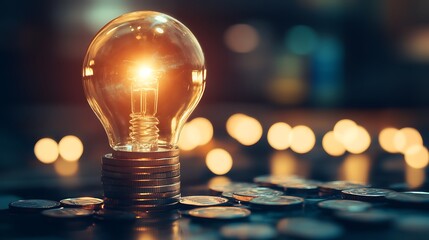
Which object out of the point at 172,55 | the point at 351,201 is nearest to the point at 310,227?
the point at 351,201

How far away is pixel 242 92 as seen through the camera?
16.7 ft

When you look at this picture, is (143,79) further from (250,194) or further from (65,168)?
(65,168)

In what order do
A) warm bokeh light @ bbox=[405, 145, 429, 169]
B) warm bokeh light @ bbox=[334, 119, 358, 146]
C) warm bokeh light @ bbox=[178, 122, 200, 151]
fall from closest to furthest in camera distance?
warm bokeh light @ bbox=[405, 145, 429, 169], warm bokeh light @ bbox=[178, 122, 200, 151], warm bokeh light @ bbox=[334, 119, 358, 146]

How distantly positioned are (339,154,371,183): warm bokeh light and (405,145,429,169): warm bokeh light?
120mm

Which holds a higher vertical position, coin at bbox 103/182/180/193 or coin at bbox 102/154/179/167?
coin at bbox 102/154/179/167

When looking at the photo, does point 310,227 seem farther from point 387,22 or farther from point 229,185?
point 387,22

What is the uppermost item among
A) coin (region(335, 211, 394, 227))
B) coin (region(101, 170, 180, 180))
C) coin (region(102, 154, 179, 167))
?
coin (region(102, 154, 179, 167))

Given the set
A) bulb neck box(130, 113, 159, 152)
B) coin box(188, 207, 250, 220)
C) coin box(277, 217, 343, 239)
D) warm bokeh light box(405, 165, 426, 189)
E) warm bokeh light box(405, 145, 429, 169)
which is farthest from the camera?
warm bokeh light box(405, 145, 429, 169)

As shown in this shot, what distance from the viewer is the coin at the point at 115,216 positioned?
89 cm

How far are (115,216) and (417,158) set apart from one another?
1.28m

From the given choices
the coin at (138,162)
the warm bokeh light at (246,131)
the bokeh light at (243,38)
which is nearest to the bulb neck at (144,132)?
the coin at (138,162)

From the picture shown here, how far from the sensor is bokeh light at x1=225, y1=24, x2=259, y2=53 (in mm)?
5254

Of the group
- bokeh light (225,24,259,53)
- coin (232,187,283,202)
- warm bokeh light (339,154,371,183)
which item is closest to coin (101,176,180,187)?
coin (232,187,283,202)

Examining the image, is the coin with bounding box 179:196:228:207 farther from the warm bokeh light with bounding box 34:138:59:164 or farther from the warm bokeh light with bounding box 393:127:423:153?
the warm bokeh light with bounding box 393:127:423:153
